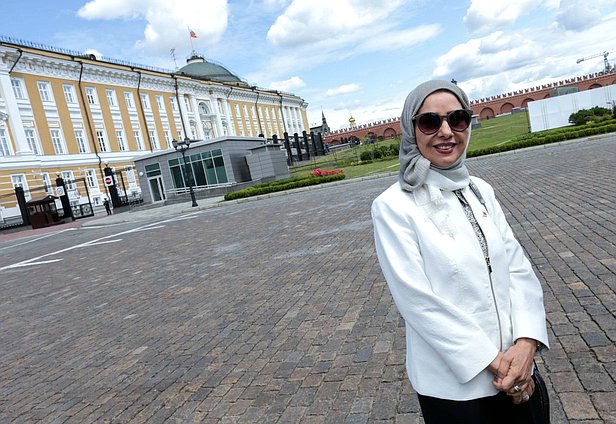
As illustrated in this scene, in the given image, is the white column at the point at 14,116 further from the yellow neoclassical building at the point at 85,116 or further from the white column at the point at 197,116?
the white column at the point at 197,116

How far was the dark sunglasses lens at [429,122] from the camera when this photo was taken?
164 cm

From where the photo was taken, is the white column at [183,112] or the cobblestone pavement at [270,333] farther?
the white column at [183,112]

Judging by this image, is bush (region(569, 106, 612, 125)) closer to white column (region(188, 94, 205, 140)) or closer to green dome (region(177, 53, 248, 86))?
white column (region(188, 94, 205, 140))

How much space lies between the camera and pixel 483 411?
1557 mm

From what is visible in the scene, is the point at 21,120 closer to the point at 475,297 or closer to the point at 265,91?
the point at 475,297

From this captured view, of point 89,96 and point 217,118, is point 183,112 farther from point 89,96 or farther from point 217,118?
point 89,96

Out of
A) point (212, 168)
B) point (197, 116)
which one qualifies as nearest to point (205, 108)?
point (197, 116)

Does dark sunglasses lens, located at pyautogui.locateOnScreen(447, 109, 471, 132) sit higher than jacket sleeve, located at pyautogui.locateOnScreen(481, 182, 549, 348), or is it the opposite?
dark sunglasses lens, located at pyautogui.locateOnScreen(447, 109, 471, 132)

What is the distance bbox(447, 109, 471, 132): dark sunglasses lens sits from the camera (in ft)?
5.49

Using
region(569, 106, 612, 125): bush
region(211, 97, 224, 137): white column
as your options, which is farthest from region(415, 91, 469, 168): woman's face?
region(211, 97, 224, 137): white column

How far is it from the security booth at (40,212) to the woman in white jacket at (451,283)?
3239 centimetres

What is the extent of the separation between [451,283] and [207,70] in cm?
7944

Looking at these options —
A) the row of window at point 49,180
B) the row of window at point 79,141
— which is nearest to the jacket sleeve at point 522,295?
the row of window at point 49,180

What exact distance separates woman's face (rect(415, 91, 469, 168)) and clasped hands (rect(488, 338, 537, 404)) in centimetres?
71
